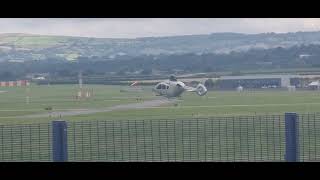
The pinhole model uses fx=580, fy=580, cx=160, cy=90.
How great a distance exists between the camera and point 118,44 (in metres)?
7.64

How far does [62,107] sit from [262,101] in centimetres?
423

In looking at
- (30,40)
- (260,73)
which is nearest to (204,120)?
(30,40)

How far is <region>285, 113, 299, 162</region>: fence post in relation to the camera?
16.6ft

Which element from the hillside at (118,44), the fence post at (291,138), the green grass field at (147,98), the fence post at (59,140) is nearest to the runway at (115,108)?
the green grass field at (147,98)

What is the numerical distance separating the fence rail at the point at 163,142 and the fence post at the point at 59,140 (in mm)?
756

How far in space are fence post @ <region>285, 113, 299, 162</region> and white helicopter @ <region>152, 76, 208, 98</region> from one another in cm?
445

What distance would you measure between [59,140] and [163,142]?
291 cm

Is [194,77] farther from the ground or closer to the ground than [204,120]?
farther from the ground

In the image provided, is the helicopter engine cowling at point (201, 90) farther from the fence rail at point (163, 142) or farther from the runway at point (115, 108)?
the fence rail at point (163, 142)

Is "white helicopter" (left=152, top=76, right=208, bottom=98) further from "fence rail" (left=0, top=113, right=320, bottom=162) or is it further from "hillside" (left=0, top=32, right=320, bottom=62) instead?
"fence rail" (left=0, top=113, right=320, bottom=162)

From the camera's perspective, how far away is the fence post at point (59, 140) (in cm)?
→ 481
